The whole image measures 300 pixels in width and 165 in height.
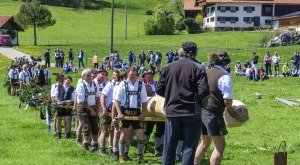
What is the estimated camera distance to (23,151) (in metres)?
13.8

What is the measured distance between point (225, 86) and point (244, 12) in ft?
304

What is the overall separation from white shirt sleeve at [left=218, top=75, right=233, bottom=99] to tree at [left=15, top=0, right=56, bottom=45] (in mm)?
68578

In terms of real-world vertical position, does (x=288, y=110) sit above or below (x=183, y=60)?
below

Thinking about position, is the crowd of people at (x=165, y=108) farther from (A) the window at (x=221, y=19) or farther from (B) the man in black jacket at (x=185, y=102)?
(A) the window at (x=221, y=19)

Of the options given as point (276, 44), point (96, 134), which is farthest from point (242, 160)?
point (276, 44)

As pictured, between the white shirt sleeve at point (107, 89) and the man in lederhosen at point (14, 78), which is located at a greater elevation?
the white shirt sleeve at point (107, 89)

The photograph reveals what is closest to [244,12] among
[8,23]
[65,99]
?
[8,23]

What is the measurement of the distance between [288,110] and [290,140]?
284 inches

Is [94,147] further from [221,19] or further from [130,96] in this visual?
[221,19]

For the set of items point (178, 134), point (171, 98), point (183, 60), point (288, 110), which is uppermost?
point (183, 60)

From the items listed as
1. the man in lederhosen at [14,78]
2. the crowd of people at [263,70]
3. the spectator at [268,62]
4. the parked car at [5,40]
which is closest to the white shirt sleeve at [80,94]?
the man in lederhosen at [14,78]

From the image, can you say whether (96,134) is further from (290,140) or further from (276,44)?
(276,44)

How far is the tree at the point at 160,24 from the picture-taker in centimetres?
9150

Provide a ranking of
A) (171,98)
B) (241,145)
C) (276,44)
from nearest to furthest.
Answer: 1. (171,98)
2. (241,145)
3. (276,44)
